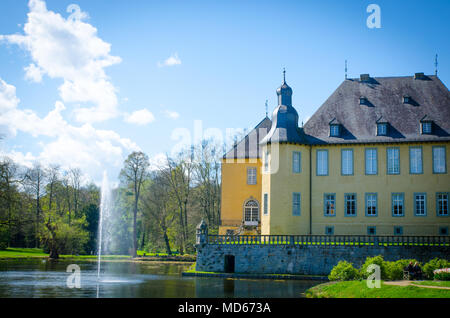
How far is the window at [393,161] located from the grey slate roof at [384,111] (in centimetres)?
76

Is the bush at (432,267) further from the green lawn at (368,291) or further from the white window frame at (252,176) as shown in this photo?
the white window frame at (252,176)

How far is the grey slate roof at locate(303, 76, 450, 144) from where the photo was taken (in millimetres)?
33188

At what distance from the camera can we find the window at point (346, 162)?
3356cm

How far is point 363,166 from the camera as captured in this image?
109 feet

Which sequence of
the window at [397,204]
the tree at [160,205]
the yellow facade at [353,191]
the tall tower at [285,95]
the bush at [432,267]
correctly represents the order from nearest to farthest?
the bush at [432,267], the yellow facade at [353,191], the window at [397,204], the tall tower at [285,95], the tree at [160,205]

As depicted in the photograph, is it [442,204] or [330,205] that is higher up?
[442,204]

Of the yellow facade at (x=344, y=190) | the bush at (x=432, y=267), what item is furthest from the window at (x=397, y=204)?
the bush at (x=432, y=267)

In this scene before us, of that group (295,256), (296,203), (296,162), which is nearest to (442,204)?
A: (296,203)

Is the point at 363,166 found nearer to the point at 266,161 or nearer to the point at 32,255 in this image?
the point at 266,161

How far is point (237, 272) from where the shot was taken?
30953mm

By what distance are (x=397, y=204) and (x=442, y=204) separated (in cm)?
261

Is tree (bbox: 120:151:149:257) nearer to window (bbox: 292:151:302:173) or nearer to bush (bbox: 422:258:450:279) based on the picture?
window (bbox: 292:151:302:173)
